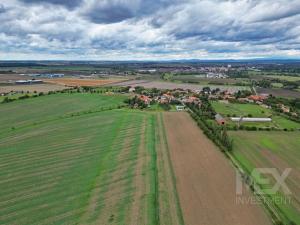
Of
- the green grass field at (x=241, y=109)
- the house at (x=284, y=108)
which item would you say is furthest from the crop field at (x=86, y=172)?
the house at (x=284, y=108)

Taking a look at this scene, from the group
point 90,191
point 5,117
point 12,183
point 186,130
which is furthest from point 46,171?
point 5,117

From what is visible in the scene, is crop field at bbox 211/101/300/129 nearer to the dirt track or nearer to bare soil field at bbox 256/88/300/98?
the dirt track

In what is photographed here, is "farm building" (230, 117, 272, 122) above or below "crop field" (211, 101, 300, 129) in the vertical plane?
above

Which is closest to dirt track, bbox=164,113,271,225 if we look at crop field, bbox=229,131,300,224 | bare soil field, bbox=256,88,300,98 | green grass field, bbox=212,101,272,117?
crop field, bbox=229,131,300,224

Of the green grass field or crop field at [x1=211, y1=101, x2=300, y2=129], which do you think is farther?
the green grass field

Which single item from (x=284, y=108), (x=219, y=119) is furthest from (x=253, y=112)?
(x=219, y=119)

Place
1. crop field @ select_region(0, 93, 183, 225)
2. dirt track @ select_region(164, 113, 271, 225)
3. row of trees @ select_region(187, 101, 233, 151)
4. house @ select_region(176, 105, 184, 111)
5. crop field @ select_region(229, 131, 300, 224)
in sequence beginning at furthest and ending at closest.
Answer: house @ select_region(176, 105, 184, 111) → row of trees @ select_region(187, 101, 233, 151) → crop field @ select_region(229, 131, 300, 224) → crop field @ select_region(0, 93, 183, 225) → dirt track @ select_region(164, 113, 271, 225)

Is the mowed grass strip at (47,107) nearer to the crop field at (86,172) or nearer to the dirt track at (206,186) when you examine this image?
the crop field at (86,172)
